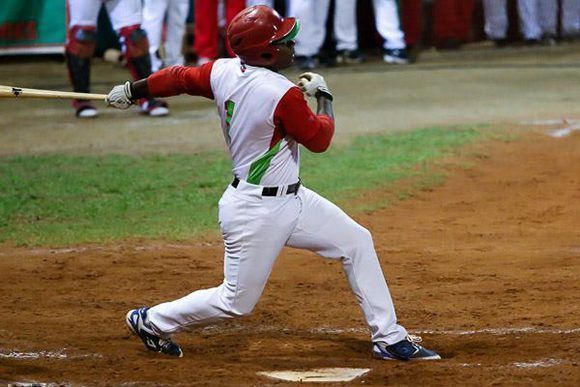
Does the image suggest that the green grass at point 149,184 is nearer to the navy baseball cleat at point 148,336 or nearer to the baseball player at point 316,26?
the navy baseball cleat at point 148,336

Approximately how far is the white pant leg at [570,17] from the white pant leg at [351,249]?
10834 mm

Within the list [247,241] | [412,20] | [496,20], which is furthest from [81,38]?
[247,241]

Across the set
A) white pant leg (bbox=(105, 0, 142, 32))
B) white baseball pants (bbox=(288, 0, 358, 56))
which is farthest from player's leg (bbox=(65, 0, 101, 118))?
white baseball pants (bbox=(288, 0, 358, 56))

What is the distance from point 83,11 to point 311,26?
346 cm

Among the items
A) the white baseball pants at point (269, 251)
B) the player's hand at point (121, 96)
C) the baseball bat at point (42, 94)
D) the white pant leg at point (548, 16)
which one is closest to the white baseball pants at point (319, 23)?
the white pant leg at point (548, 16)

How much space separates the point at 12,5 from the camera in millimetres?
Answer: 14453

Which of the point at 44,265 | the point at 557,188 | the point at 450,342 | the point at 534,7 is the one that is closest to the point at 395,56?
the point at 534,7

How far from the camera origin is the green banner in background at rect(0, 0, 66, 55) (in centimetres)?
1454

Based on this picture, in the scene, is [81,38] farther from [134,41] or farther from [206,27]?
[206,27]

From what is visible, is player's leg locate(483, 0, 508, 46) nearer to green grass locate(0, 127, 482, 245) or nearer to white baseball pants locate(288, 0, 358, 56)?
white baseball pants locate(288, 0, 358, 56)

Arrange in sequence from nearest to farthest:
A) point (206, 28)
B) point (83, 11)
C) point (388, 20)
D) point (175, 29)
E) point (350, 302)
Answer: point (350, 302), point (83, 11), point (175, 29), point (206, 28), point (388, 20)

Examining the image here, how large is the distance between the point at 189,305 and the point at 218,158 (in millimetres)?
4970

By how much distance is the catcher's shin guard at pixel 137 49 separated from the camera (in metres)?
11.7

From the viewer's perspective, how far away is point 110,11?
11.8 metres
